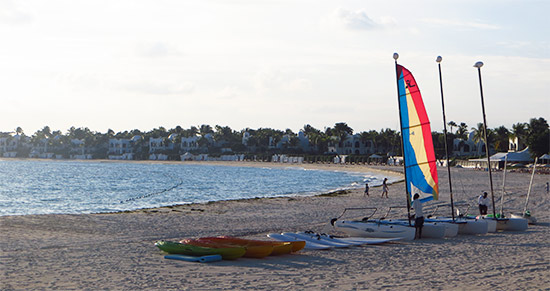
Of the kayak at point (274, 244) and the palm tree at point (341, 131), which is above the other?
the palm tree at point (341, 131)

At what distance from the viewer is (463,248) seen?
16531mm

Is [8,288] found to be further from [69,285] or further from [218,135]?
[218,135]

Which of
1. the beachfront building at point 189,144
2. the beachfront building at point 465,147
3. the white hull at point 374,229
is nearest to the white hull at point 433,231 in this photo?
the white hull at point 374,229

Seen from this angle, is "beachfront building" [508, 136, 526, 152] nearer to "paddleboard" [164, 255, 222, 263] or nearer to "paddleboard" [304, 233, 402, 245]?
"paddleboard" [304, 233, 402, 245]

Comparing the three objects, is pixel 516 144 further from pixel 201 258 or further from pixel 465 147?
pixel 201 258

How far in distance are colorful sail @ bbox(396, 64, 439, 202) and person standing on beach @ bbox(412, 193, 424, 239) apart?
0.50 meters

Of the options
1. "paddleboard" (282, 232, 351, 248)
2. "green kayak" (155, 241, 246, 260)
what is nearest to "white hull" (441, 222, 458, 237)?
"paddleboard" (282, 232, 351, 248)

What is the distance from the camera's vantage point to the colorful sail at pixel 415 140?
737 inches

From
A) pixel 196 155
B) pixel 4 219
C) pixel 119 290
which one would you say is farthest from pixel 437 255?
pixel 196 155

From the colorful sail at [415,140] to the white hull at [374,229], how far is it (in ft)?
4.39

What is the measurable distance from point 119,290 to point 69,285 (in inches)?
44.6

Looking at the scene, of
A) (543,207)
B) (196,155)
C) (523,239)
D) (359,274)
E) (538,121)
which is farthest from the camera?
(196,155)

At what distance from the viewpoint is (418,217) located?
1817cm

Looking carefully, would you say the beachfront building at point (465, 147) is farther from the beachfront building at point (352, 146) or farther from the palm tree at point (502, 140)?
the beachfront building at point (352, 146)
